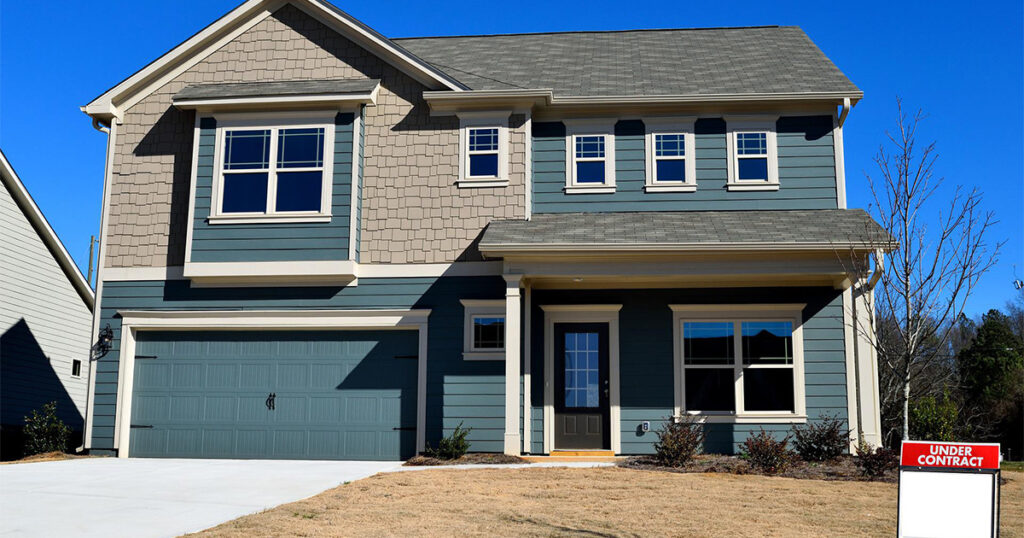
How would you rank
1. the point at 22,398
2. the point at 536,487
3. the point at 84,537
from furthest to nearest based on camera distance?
1. the point at 22,398
2. the point at 536,487
3. the point at 84,537

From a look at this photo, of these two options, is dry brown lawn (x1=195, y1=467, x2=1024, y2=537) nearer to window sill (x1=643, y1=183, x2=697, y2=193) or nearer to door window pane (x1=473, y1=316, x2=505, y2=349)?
door window pane (x1=473, y1=316, x2=505, y2=349)

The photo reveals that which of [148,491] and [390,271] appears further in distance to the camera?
[390,271]

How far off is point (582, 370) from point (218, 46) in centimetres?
860

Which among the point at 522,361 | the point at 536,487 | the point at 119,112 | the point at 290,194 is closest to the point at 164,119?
the point at 119,112

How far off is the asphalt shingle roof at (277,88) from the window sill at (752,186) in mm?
6270

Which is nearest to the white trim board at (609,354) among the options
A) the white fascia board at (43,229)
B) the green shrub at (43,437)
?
the green shrub at (43,437)

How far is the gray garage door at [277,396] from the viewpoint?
14781 mm

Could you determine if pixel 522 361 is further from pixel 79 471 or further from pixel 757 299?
pixel 79 471

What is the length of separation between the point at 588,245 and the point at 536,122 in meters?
3.22

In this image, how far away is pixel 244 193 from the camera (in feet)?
49.8

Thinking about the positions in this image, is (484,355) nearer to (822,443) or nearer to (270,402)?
(270,402)

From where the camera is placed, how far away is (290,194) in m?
15.1

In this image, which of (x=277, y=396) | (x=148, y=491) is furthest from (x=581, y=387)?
(x=148, y=491)

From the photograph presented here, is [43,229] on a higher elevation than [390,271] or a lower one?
higher
